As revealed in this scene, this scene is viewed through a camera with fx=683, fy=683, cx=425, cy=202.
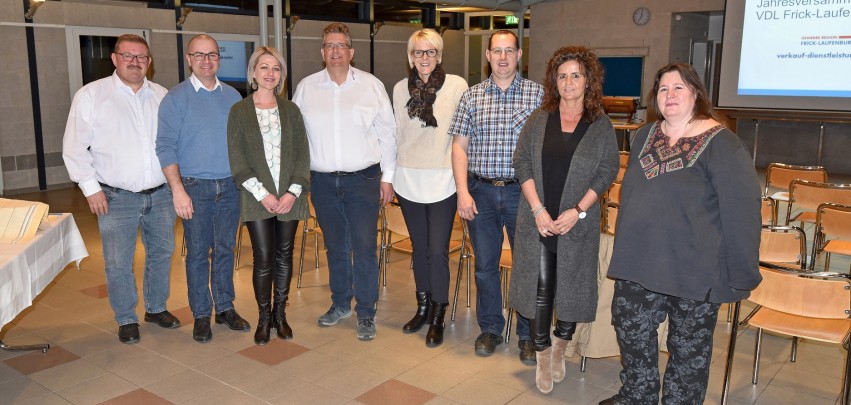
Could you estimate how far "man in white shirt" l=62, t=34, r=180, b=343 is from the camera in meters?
3.71

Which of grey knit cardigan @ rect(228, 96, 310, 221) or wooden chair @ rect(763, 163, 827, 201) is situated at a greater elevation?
grey knit cardigan @ rect(228, 96, 310, 221)

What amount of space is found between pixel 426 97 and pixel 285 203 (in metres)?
0.95

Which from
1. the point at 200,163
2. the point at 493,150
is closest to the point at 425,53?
the point at 493,150

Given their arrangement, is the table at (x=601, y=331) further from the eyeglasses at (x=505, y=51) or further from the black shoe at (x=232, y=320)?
the black shoe at (x=232, y=320)

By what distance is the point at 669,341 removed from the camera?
274cm

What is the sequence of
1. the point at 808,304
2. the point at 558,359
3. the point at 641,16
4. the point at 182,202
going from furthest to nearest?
1. the point at 641,16
2. the point at 182,202
3. the point at 558,359
4. the point at 808,304

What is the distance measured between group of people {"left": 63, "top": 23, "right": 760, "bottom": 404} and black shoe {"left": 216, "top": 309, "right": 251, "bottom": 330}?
0.05 feet

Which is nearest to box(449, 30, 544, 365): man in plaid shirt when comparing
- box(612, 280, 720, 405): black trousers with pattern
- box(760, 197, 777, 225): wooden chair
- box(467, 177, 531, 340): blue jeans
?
box(467, 177, 531, 340): blue jeans

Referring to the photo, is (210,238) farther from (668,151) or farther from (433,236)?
(668,151)

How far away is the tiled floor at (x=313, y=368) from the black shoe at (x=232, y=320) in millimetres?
57

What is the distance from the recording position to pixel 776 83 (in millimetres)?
8625

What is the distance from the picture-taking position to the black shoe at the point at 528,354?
361 cm

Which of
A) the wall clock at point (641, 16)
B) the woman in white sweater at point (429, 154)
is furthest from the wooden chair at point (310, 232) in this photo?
the wall clock at point (641, 16)

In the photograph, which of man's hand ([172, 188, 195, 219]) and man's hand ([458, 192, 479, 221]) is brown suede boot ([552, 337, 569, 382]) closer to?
man's hand ([458, 192, 479, 221])
